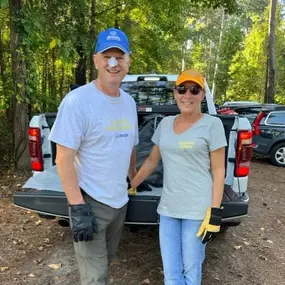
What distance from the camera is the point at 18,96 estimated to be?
21.1ft

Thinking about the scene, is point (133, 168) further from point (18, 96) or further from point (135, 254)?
point (18, 96)

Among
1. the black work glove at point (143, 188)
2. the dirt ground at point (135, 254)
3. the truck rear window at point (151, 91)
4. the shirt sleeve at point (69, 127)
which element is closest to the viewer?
the shirt sleeve at point (69, 127)

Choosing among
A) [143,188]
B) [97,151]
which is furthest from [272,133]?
[97,151]

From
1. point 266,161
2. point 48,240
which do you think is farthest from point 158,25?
point 48,240

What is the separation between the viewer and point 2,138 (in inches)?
283

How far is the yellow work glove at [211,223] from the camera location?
250 centimetres

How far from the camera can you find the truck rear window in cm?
530

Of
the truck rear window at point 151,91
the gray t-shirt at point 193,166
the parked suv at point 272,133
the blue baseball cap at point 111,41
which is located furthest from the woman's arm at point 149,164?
the parked suv at point 272,133

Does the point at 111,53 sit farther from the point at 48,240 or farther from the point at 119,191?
→ the point at 48,240

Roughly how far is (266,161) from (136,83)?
23.9 ft

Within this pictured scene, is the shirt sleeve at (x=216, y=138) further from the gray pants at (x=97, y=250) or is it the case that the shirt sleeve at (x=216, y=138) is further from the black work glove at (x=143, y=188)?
the black work glove at (x=143, y=188)

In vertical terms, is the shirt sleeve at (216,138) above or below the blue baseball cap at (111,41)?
below

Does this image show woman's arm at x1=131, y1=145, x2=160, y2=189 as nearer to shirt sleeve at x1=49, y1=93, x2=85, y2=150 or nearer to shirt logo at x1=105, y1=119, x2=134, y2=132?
shirt logo at x1=105, y1=119, x2=134, y2=132

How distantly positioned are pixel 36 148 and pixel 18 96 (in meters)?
2.87
